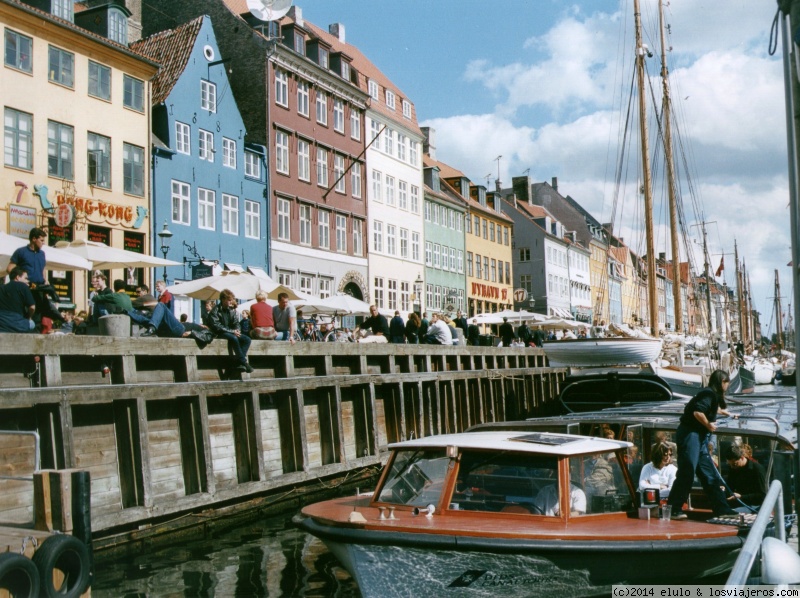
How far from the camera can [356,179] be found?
4500 cm

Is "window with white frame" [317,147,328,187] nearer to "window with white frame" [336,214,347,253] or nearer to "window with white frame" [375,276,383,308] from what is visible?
"window with white frame" [336,214,347,253]

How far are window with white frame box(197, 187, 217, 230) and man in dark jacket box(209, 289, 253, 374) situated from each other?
19.1 m

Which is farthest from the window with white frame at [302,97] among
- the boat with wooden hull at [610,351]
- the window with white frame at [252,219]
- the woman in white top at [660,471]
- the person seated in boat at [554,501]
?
the person seated in boat at [554,501]

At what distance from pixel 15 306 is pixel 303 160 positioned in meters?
29.5

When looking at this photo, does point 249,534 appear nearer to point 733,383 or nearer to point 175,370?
point 175,370

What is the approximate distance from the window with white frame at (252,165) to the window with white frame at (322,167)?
177 inches

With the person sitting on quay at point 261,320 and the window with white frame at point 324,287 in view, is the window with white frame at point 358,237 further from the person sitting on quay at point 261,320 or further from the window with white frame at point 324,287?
the person sitting on quay at point 261,320

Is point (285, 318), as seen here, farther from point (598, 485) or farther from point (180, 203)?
point (180, 203)

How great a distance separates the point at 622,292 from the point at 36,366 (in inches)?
3494

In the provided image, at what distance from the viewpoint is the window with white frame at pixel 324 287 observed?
40906 millimetres

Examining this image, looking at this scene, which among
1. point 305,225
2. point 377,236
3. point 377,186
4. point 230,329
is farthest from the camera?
point 377,186

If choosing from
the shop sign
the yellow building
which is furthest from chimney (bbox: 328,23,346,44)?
the shop sign

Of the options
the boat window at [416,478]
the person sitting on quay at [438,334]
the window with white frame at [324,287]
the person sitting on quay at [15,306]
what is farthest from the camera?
the window with white frame at [324,287]

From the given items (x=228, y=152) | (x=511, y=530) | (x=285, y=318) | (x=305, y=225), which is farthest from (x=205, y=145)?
(x=511, y=530)
